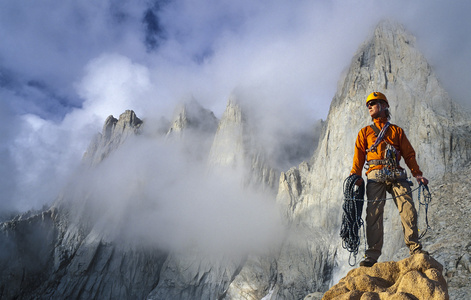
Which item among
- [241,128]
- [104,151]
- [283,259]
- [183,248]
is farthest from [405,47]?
[104,151]

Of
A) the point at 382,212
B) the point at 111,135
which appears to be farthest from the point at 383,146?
the point at 111,135

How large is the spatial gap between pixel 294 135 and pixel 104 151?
38.7 meters

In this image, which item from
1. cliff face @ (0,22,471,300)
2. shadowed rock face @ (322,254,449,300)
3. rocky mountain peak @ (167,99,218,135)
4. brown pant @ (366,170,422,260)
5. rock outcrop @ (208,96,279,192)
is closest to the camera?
shadowed rock face @ (322,254,449,300)

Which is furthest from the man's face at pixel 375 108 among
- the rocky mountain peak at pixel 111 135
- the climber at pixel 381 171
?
the rocky mountain peak at pixel 111 135

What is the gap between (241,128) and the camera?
6000 cm

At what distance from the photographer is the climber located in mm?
6809

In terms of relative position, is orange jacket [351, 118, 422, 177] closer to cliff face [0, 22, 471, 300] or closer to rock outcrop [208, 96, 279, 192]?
cliff face [0, 22, 471, 300]

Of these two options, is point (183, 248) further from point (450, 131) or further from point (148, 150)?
point (450, 131)

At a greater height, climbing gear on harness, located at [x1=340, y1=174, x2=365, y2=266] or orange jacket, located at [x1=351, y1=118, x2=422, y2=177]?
orange jacket, located at [x1=351, y1=118, x2=422, y2=177]

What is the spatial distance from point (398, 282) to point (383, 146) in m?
2.58

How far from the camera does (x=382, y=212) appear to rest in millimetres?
6969

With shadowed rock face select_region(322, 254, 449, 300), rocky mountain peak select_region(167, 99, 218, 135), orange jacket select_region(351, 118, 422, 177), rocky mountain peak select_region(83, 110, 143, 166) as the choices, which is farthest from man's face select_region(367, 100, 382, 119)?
rocky mountain peak select_region(83, 110, 143, 166)

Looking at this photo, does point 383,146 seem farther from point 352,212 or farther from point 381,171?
point 352,212

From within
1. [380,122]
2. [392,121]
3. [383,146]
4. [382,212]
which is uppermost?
[392,121]
